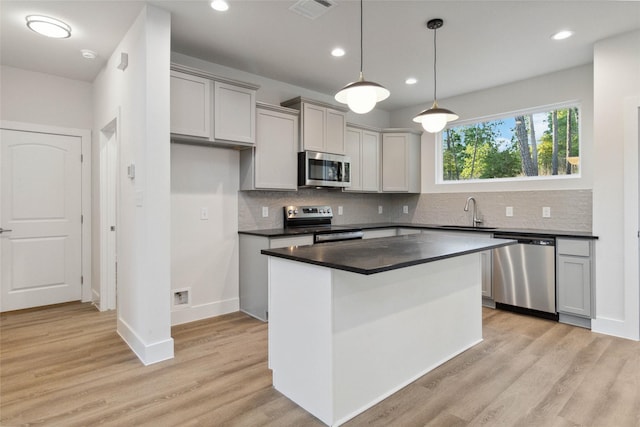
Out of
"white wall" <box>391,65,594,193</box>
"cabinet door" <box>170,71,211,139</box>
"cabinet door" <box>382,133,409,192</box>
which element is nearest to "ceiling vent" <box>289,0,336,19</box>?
"cabinet door" <box>170,71,211,139</box>

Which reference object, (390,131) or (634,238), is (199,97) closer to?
(390,131)

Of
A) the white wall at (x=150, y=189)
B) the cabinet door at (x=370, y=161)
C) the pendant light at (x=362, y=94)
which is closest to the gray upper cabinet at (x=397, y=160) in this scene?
the cabinet door at (x=370, y=161)

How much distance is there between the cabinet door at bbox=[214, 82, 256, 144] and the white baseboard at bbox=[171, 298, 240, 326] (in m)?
1.74

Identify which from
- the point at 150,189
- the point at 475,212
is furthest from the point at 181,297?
the point at 475,212

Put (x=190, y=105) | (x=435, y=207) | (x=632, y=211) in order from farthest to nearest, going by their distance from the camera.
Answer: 1. (x=435, y=207)
2. (x=190, y=105)
3. (x=632, y=211)

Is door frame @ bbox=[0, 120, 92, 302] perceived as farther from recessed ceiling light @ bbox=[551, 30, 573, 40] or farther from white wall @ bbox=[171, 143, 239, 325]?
recessed ceiling light @ bbox=[551, 30, 573, 40]

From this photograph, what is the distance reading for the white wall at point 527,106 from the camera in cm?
383

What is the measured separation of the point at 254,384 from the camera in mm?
2314

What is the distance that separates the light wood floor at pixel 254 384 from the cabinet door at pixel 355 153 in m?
2.45

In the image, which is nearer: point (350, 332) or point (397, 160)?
point (350, 332)

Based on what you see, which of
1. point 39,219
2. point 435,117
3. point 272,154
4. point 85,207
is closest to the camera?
point 435,117

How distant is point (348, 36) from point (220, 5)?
3.73 ft

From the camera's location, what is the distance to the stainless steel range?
3.97 m

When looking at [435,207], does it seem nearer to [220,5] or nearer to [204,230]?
[204,230]
